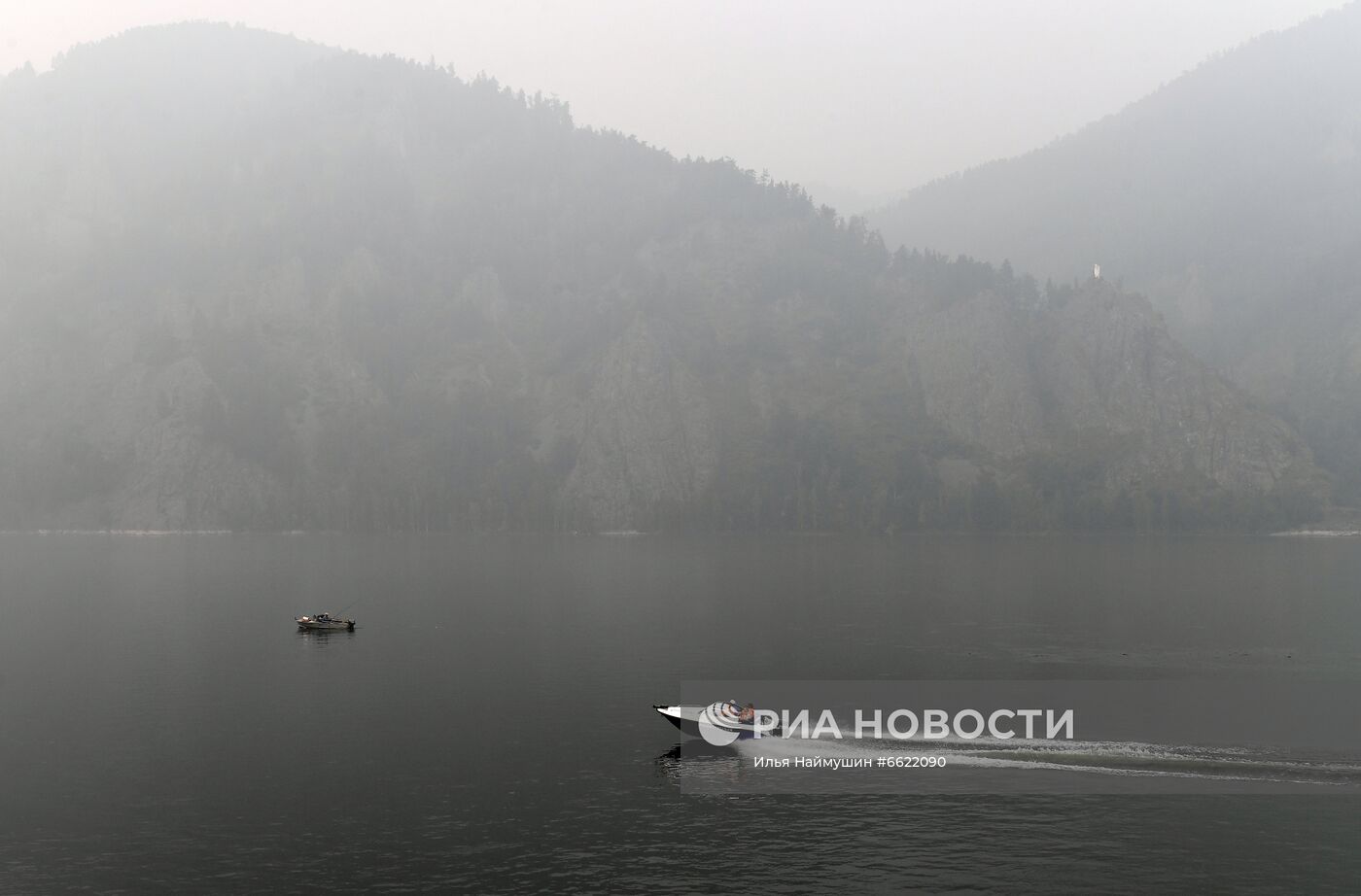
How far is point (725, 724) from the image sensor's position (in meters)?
87.4

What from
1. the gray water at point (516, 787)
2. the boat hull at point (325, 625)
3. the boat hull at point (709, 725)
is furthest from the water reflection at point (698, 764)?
the boat hull at point (325, 625)

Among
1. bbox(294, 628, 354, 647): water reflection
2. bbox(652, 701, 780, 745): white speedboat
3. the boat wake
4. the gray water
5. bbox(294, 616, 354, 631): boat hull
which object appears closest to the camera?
the gray water

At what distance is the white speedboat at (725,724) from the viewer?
87375 millimetres

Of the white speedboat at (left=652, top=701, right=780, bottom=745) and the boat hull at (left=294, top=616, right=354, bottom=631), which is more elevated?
the boat hull at (left=294, top=616, right=354, bottom=631)

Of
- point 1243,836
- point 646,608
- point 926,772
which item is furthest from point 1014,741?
point 646,608

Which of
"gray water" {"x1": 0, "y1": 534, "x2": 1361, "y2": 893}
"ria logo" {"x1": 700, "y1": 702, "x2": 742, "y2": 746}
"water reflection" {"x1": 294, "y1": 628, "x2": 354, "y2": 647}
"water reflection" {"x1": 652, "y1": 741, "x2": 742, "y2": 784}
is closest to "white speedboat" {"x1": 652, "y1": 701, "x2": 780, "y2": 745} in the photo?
"ria logo" {"x1": 700, "y1": 702, "x2": 742, "y2": 746}

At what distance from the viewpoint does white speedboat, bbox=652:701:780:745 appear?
87.4 m

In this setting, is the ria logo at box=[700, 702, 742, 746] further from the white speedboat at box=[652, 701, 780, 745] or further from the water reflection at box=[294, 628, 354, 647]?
the water reflection at box=[294, 628, 354, 647]

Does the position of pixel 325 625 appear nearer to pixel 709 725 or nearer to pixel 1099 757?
pixel 709 725

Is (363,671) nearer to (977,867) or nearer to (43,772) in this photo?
(43,772)

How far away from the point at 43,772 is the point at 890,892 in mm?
57483

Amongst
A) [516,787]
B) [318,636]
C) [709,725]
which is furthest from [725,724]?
[318,636]

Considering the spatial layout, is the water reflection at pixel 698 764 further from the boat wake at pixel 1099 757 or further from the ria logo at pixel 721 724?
the boat wake at pixel 1099 757

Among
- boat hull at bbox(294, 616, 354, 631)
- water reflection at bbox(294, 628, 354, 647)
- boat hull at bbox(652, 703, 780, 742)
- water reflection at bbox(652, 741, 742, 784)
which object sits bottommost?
water reflection at bbox(652, 741, 742, 784)
